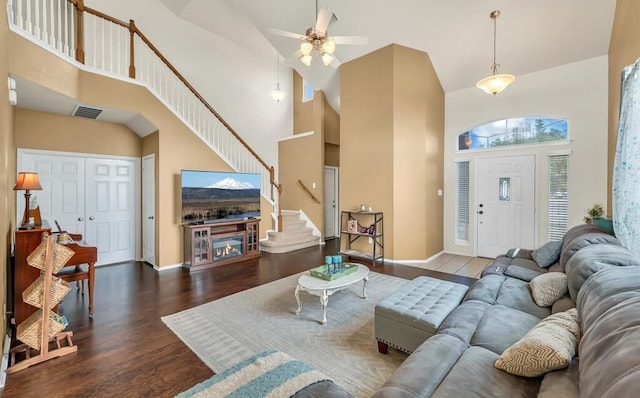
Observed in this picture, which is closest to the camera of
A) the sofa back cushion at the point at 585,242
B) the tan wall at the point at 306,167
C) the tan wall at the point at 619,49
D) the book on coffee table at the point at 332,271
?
the sofa back cushion at the point at 585,242

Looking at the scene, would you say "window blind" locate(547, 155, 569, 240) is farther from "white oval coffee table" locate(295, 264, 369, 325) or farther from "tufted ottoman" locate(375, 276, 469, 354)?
"white oval coffee table" locate(295, 264, 369, 325)

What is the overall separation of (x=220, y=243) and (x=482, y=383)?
4741 millimetres

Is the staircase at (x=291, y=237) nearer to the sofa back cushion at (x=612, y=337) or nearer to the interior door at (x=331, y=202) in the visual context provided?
the interior door at (x=331, y=202)

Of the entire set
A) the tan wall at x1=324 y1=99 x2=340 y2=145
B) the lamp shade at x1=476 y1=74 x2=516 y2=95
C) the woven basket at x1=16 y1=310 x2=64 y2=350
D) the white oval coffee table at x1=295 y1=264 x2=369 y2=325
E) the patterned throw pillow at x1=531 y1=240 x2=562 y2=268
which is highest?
the tan wall at x1=324 y1=99 x2=340 y2=145

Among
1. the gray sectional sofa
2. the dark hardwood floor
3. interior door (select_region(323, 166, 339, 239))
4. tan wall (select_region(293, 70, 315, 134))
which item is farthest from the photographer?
tan wall (select_region(293, 70, 315, 134))

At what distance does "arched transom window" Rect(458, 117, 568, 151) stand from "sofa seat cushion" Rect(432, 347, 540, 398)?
5.00 m

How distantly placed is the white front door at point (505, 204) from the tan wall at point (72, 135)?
270 inches

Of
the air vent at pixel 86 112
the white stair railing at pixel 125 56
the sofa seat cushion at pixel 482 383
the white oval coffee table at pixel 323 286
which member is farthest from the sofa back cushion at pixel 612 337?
the air vent at pixel 86 112

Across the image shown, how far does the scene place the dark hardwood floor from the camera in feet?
6.40

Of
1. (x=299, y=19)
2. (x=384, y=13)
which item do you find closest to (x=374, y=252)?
(x=384, y=13)

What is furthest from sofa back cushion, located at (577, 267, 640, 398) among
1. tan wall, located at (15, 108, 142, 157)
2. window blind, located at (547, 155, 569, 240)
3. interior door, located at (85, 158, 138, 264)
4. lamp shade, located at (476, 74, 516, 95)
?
tan wall, located at (15, 108, 142, 157)

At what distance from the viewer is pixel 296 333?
264 cm

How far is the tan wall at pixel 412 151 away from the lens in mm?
4992

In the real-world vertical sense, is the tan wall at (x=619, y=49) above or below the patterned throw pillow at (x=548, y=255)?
above
